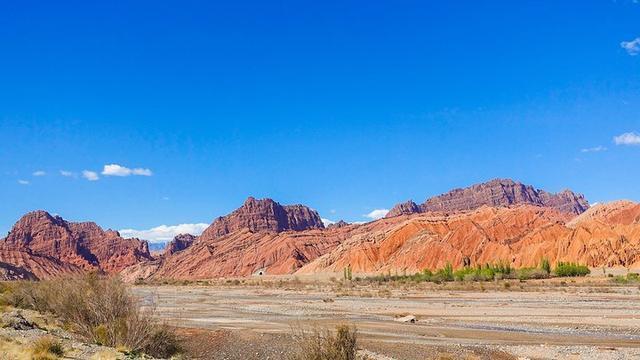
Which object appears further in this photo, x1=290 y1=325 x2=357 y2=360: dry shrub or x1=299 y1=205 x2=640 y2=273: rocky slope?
x1=299 y1=205 x2=640 y2=273: rocky slope

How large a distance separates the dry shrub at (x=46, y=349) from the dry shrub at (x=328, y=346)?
720 centimetres

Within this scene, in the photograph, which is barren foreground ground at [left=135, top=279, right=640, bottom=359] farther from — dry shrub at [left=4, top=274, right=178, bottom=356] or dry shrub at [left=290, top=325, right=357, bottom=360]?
dry shrub at [left=4, top=274, right=178, bottom=356]

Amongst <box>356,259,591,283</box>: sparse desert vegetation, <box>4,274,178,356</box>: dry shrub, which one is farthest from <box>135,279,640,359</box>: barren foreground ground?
<box>356,259,591,283</box>: sparse desert vegetation

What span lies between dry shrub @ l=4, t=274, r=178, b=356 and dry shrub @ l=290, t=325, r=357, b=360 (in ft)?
25.2

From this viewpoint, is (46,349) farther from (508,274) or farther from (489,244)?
(489,244)

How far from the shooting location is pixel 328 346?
12992 millimetres

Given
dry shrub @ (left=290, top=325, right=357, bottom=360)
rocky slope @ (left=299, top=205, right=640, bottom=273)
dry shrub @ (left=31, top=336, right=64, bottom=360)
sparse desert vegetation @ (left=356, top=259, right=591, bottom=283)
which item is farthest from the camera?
rocky slope @ (left=299, top=205, right=640, bottom=273)

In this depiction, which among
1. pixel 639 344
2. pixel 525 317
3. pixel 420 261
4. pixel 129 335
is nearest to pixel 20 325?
pixel 129 335

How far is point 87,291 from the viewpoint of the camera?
21969 millimetres

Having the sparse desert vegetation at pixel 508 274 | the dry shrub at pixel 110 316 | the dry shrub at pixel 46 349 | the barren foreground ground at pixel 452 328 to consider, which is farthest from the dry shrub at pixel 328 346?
the sparse desert vegetation at pixel 508 274

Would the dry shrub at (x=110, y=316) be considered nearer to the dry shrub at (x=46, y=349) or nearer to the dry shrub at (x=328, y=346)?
the dry shrub at (x=46, y=349)

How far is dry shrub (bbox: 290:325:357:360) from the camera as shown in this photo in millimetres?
12898

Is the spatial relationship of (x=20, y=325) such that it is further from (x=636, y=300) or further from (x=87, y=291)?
(x=636, y=300)

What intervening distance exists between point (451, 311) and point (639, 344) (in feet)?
56.1
